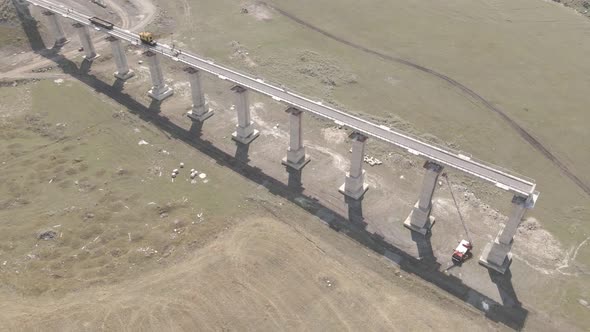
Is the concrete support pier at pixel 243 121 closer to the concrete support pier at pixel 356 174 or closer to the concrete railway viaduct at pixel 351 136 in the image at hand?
the concrete railway viaduct at pixel 351 136

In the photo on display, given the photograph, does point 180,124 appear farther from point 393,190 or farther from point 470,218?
point 470,218

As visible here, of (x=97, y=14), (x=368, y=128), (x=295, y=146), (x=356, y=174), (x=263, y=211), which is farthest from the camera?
(x=97, y=14)

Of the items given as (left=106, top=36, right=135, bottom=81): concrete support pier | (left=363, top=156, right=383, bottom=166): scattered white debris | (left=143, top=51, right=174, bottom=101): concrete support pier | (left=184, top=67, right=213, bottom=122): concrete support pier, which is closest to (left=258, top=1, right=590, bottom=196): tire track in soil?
(left=363, top=156, right=383, bottom=166): scattered white debris

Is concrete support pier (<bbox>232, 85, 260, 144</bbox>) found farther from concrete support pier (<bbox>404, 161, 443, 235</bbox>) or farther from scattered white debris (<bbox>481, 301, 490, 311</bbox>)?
scattered white debris (<bbox>481, 301, 490, 311</bbox>)

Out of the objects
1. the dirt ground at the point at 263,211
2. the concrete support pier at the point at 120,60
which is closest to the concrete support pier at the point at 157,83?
the dirt ground at the point at 263,211

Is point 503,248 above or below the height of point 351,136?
below

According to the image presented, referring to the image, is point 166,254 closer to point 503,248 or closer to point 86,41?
point 503,248

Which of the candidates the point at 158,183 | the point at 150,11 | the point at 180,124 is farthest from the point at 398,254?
the point at 150,11

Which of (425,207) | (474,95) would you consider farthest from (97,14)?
(425,207)
